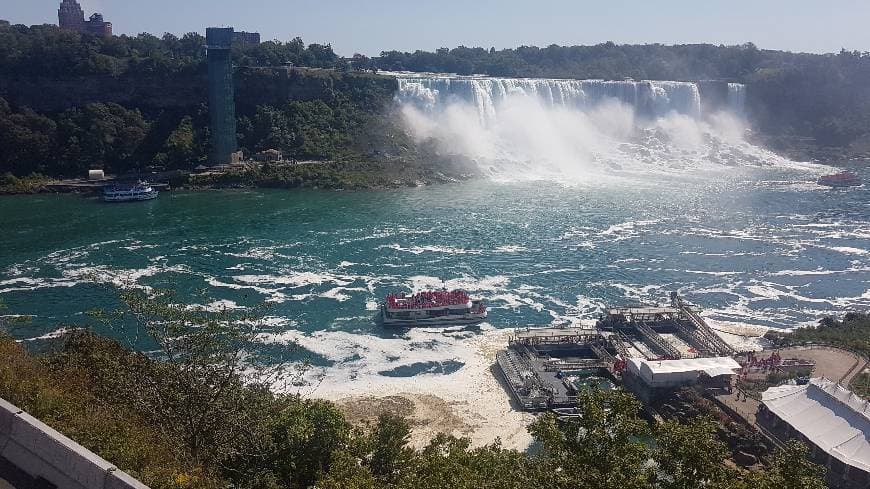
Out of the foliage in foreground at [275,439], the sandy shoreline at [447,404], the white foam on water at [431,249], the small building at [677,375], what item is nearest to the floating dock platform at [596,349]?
the sandy shoreline at [447,404]

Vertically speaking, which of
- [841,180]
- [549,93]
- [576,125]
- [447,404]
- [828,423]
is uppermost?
[549,93]

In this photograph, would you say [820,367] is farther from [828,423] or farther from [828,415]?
[828,423]

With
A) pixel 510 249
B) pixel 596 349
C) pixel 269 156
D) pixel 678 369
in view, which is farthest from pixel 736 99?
pixel 678 369

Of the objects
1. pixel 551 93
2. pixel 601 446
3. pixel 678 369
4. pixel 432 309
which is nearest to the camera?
pixel 601 446

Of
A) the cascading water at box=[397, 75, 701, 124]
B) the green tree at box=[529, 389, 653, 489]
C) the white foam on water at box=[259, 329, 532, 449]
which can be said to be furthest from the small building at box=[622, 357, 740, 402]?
the cascading water at box=[397, 75, 701, 124]

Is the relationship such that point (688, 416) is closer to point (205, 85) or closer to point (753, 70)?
point (205, 85)

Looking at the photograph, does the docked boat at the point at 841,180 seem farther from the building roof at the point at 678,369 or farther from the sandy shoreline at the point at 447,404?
the sandy shoreline at the point at 447,404

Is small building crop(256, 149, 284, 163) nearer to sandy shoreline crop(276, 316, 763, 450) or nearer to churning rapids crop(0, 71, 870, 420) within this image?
churning rapids crop(0, 71, 870, 420)
